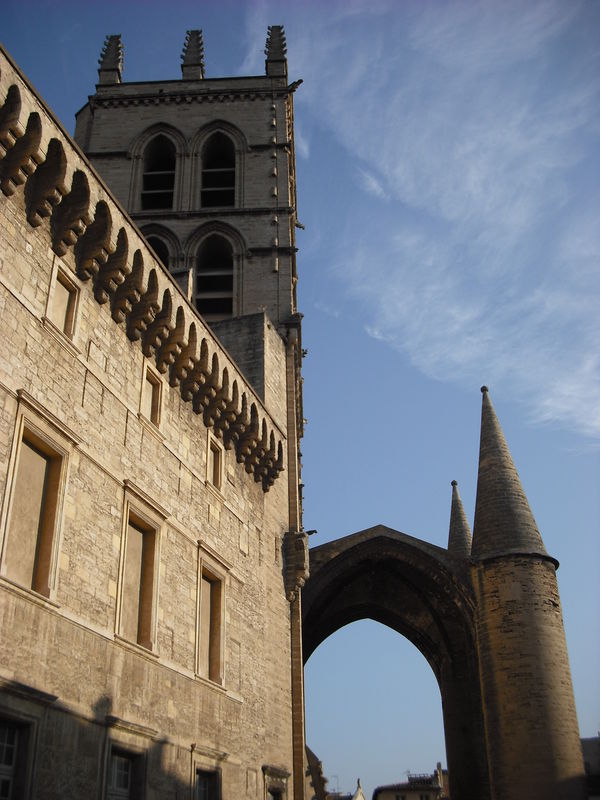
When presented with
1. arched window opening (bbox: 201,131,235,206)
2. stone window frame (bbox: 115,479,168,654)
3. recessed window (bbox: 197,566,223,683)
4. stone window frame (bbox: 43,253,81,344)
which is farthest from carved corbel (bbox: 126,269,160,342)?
arched window opening (bbox: 201,131,235,206)

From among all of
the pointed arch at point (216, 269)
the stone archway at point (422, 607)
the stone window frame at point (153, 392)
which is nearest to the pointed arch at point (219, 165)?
the pointed arch at point (216, 269)

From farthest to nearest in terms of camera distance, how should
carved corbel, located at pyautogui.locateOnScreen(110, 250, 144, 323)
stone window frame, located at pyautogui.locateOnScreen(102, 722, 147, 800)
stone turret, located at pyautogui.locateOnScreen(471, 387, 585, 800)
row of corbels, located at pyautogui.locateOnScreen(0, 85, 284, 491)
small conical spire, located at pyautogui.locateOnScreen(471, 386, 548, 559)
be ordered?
small conical spire, located at pyautogui.locateOnScreen(471, 386, 548, 559) < stone turret, located at pyautogui.locateOnScreen(471, 387, 585, 800) < carved corbel, located at pyautogui.locateOnScreen(110, 250, 144, 323) < row of corbels, located at pyautogui.locateOnScreen(0, 85, 284, 491) < stone window frame, located at pyautogui.locateOnScreen(102, 722, 147, 800)

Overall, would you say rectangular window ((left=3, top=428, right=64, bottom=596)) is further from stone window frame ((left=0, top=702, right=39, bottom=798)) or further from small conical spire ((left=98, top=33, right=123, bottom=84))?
small conical spire ((left=98, top=33, right=123, bottom=84))

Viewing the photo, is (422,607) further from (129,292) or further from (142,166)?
(129,292)

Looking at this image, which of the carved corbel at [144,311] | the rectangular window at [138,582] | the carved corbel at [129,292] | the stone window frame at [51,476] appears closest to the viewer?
the stone window frame at [51,476]

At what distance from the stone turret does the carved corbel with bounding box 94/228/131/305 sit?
1139 centimetres

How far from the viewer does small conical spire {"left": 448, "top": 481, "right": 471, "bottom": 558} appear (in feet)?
90.4

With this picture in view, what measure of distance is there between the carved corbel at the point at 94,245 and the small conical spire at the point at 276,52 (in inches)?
748

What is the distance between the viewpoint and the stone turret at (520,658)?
16656 millimetres

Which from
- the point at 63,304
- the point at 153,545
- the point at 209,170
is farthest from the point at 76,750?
the point at 209,170

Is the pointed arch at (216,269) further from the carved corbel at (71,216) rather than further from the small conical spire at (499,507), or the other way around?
the carved corbel at (71,216)

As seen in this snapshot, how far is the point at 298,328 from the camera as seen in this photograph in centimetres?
2120

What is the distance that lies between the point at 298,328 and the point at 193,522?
10001 mm

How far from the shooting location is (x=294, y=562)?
627 inches
